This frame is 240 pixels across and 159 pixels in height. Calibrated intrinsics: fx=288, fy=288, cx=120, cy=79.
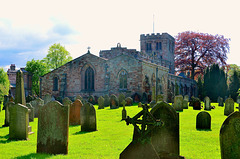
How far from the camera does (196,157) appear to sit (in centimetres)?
753

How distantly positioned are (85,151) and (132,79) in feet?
89.2

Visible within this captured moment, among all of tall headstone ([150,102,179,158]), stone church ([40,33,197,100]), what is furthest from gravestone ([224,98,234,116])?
stone church ([40,33,197,100])

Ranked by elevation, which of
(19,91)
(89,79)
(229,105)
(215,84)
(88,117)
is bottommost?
(88,117)

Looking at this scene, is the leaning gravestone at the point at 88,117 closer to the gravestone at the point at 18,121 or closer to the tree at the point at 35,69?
the gravestone at the point at 18,121

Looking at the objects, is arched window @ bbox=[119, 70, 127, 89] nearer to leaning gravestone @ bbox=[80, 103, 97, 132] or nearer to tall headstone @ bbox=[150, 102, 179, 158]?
leaning gravestone @ bbox=[80, 103, 97, 132]

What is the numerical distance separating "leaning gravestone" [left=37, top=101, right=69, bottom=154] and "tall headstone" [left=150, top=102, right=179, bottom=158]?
265cm

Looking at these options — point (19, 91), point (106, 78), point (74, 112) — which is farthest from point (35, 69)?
point (19, 91)

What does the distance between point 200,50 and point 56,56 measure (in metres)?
29.8

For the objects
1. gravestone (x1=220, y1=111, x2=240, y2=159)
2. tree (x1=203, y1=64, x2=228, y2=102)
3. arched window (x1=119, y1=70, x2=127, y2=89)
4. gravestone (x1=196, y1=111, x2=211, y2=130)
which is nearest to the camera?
gravestone (x1=220, y1=111, x2=240, y2=159)

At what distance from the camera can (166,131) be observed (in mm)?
6352

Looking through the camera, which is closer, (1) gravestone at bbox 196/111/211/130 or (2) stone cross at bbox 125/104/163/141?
(2) stone cross at bbox 125/104/163/141

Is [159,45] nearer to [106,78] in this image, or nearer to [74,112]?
[106,78]

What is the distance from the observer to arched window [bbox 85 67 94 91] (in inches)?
1556

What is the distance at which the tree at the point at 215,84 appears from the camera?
4603cm
